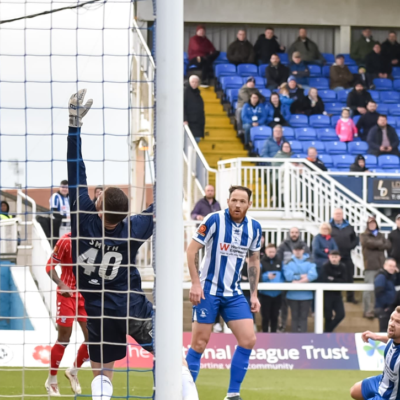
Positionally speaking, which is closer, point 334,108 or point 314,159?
point 314,159

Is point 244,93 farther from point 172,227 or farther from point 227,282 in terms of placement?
point 172,227

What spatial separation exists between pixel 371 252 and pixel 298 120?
199 inches

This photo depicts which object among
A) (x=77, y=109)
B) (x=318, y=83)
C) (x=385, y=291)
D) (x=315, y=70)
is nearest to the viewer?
(x=77, y=109)

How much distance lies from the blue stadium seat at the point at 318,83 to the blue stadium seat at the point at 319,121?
1638 millimetres

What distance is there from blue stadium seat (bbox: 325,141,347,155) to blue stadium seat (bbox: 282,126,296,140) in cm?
71

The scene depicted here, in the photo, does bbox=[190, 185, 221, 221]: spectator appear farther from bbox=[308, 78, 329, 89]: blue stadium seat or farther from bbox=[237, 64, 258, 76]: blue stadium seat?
bbox=[308, 78, 329, 89]: blue stadium seat

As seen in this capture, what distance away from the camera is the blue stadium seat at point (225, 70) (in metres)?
18.1

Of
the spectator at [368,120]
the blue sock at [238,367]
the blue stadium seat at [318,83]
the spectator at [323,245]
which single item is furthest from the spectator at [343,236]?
the blue stadium seat at [318,83]

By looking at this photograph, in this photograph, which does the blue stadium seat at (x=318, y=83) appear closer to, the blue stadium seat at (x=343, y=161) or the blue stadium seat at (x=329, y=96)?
the blue stadium seat at (x=329, y=96)

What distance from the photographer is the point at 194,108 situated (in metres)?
15.2

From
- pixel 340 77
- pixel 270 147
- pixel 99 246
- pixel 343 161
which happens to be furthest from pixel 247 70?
pixel 99 246

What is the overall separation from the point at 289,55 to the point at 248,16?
5.25 ft

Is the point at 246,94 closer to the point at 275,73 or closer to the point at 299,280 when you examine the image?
the point at 275,73

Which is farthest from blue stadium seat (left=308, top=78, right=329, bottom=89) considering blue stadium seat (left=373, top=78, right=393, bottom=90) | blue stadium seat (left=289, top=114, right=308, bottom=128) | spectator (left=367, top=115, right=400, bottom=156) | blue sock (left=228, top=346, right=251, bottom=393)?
blue sock (left=228, top=346, right=251, bottom=393)
